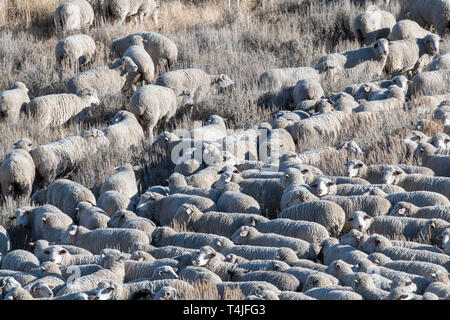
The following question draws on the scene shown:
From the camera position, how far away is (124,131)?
13.2m

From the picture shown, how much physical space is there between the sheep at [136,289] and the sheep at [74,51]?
9.42 m

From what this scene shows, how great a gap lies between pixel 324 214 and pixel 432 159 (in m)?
2.31

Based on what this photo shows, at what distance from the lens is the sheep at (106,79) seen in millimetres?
14695

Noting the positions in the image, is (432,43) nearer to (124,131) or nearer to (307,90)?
(307,90)

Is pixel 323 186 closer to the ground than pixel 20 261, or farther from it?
farther from it

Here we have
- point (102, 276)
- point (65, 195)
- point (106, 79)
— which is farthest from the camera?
point (106, 79)

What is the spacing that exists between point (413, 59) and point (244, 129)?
4.48m

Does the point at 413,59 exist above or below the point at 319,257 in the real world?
above

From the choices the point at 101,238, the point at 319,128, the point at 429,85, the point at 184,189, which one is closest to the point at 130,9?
the point at 429,85

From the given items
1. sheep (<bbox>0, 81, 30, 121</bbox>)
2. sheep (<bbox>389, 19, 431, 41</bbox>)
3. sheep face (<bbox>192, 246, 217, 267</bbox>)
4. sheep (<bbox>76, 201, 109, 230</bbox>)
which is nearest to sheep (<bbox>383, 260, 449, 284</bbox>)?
sheep face (<bbox>192, 246, 217, 267</bbox>)

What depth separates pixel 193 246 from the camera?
9180 millimetres

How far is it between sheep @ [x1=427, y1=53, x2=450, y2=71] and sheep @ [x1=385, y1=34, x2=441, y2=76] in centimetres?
46
